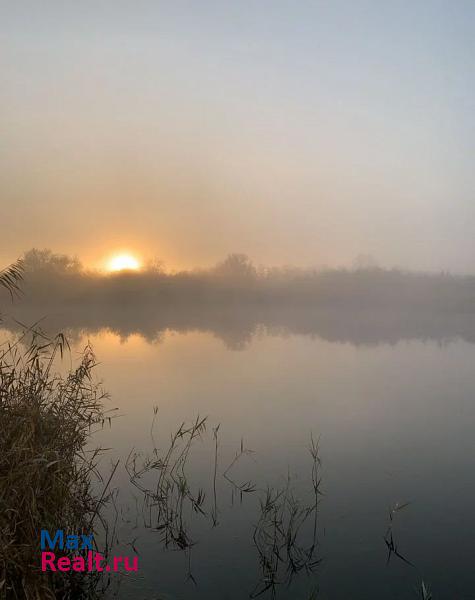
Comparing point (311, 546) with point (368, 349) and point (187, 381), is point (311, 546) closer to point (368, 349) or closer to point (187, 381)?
point (187, 381)

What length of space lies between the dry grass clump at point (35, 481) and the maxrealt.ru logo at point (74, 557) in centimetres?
8

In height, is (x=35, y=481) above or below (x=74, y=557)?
above

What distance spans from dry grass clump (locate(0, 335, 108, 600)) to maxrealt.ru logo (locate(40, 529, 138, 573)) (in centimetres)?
8

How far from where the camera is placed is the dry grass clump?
431cm

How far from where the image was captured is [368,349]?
37.8 m

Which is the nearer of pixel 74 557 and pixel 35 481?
pixel 35 481

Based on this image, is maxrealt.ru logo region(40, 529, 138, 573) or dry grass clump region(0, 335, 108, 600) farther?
maxrealt.ru logo region(40, 529, 138, 573)

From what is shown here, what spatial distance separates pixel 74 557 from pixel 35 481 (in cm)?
104

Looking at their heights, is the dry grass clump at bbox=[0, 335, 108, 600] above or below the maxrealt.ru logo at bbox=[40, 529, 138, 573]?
above

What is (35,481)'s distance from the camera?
4.80 metres

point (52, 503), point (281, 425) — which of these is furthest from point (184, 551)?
point (281, 425)

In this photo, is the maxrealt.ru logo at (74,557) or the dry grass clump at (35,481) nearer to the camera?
the dry grass clump at (35,481)

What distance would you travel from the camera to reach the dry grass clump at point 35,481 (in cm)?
431

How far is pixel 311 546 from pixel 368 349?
3227cm
